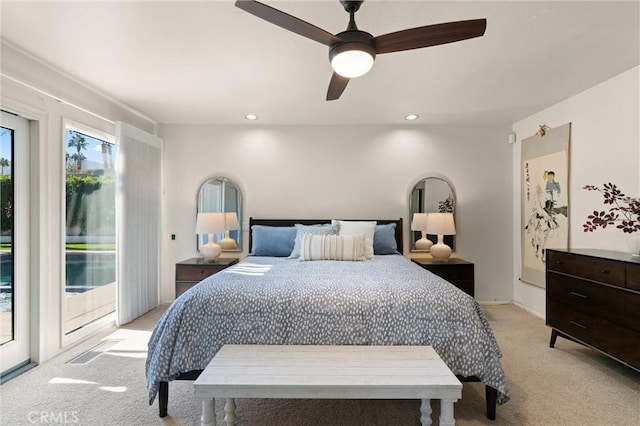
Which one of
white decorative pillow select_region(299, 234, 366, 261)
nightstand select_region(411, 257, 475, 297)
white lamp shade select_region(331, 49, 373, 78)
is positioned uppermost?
white lamp shade select_region(331, 49, 373, 78)

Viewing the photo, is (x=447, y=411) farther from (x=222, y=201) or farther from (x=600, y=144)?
(x=222, y=201)

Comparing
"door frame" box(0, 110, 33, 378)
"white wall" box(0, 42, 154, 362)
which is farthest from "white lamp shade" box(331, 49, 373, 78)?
"door frame" box(0, 110, 33, 378)

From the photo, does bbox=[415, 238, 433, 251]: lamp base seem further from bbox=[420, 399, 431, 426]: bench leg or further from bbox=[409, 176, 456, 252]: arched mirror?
bbox=[420, 399, 431, 426]: bench leg

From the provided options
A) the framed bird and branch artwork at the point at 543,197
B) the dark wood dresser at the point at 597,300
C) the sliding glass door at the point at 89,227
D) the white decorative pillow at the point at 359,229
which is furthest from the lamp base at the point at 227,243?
the framed bird and branch artwork at the point at 543,197

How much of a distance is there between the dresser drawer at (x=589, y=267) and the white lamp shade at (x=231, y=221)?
11.3 feet

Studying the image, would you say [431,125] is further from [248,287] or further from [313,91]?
[248,287]

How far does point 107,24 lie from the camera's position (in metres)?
2.12

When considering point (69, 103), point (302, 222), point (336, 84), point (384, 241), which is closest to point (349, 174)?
point (302, 222)

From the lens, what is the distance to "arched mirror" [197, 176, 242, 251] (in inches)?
176

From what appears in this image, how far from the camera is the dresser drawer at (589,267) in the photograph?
8.11ft

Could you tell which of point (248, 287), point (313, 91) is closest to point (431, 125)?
point (313, 91)

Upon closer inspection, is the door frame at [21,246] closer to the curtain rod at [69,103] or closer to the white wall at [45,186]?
the white wall at [45,186]

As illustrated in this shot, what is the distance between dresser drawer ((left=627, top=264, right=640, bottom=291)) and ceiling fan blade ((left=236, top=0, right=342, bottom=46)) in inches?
99.8

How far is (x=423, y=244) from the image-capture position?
172 inches
